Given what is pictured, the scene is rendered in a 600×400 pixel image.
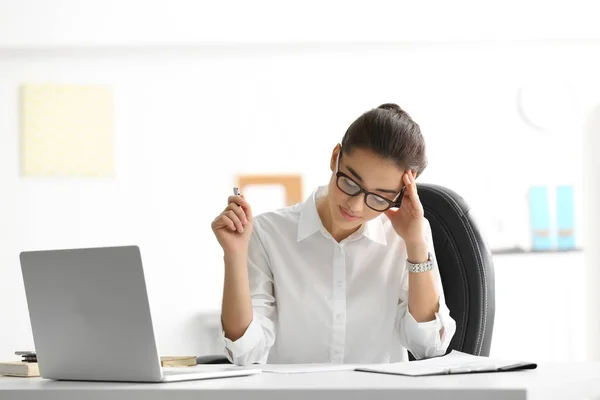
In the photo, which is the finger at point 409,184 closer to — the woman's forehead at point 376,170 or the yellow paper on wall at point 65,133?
the woman's forehead at point 376,170

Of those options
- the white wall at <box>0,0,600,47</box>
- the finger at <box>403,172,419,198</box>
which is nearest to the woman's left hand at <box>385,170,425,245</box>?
the finger at <box>403,172,419,198</box>

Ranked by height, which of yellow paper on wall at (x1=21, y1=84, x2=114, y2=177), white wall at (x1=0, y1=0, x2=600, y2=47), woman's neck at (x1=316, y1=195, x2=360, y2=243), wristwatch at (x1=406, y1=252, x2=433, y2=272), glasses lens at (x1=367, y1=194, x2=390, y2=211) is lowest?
wristwatch at (x1=406, y1=252, x2=433, y2=272)

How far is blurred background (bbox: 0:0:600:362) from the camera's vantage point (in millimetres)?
4445

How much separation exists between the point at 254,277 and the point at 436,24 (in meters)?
2.51

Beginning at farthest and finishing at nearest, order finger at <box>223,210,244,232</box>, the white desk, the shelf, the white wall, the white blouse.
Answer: the shelf → the white wall → the white blouse → finger at <box>223,210,244,232</box> → the white desk

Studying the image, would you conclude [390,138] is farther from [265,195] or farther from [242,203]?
[265,195]

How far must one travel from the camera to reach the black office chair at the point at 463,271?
2162 mm

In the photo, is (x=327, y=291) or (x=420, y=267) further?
(x=327, y=291)

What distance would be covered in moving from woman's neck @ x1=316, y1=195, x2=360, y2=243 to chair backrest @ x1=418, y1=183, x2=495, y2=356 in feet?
0.76

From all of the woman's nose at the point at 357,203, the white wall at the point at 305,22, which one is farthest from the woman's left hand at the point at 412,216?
the white wall at the point at 305,22

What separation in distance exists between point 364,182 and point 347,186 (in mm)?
41

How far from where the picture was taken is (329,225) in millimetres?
2223

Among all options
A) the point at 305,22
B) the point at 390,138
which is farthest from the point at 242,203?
the point at 305,22

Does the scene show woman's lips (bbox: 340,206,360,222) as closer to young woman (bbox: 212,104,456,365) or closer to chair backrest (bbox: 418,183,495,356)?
young woman (bbox: 212,104,456,365)
